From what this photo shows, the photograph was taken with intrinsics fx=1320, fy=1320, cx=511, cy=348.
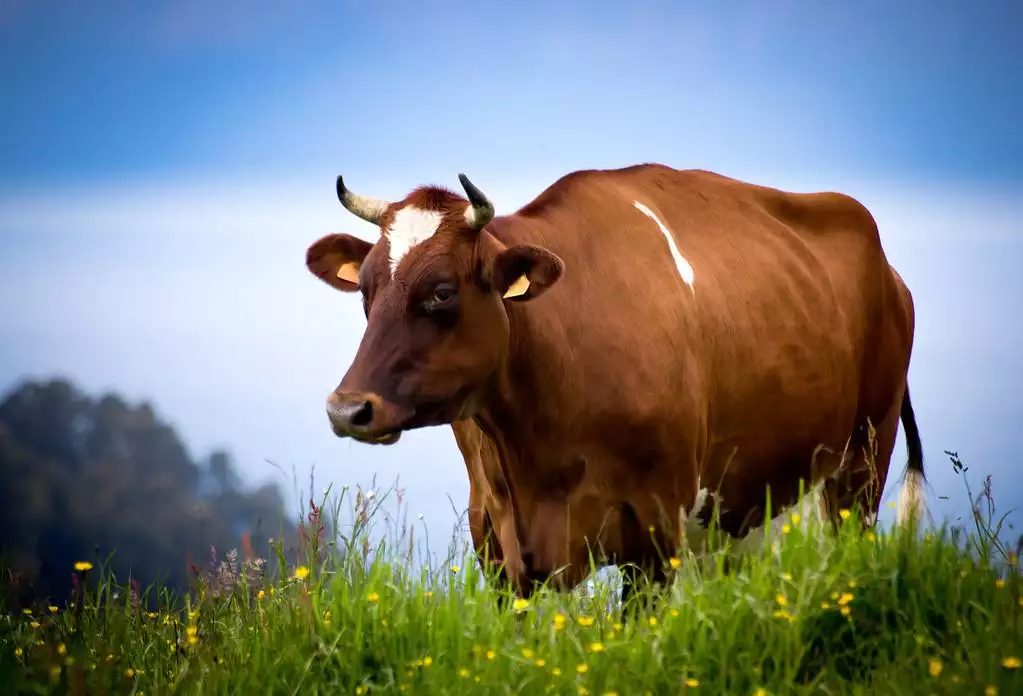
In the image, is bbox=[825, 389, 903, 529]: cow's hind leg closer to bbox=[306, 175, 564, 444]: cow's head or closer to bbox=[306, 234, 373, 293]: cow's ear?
bbox=[306, 175, 564, 444]: cow's head

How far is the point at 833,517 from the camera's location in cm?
814

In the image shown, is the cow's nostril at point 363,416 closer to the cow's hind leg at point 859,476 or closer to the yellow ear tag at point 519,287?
the yellow ear tag at point 519,287

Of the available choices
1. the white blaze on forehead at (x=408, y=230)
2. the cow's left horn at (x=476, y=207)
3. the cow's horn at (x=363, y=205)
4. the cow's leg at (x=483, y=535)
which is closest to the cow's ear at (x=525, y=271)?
the cow's left horn at (x=476, y=207)

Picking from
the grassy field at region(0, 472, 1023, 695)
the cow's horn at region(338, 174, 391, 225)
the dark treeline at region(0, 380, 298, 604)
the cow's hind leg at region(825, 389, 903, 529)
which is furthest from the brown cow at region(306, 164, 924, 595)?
the dark treeline at region(0, 380, 298, 604)

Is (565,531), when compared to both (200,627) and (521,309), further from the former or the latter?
(200,627)

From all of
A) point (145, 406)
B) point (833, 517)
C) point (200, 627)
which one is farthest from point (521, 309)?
Result: point (145, 406)

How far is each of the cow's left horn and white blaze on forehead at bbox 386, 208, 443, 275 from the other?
0.51 feet

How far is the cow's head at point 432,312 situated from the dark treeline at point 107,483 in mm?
29628

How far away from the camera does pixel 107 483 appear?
4809 centimetres

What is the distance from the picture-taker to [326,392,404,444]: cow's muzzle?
A: 567cm

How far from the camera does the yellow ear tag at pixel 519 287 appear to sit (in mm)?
6035

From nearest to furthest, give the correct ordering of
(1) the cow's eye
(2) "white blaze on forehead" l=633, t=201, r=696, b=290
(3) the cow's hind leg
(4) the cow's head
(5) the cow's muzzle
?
(5) the cow's muzzle
(4) the cow's head
(1) the cow's eye
(2) "white blaze on forehead" l=633, t=201, r=696, b=290
(3) the cow's hind leg

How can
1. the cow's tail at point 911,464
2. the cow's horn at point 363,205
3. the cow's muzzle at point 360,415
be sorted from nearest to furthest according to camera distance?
1. the cow's muzzle at point 360,415
2. the cow's horn at point 363,205
3. the cow's tail at point 911,464

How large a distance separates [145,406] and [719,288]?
5253 cm
